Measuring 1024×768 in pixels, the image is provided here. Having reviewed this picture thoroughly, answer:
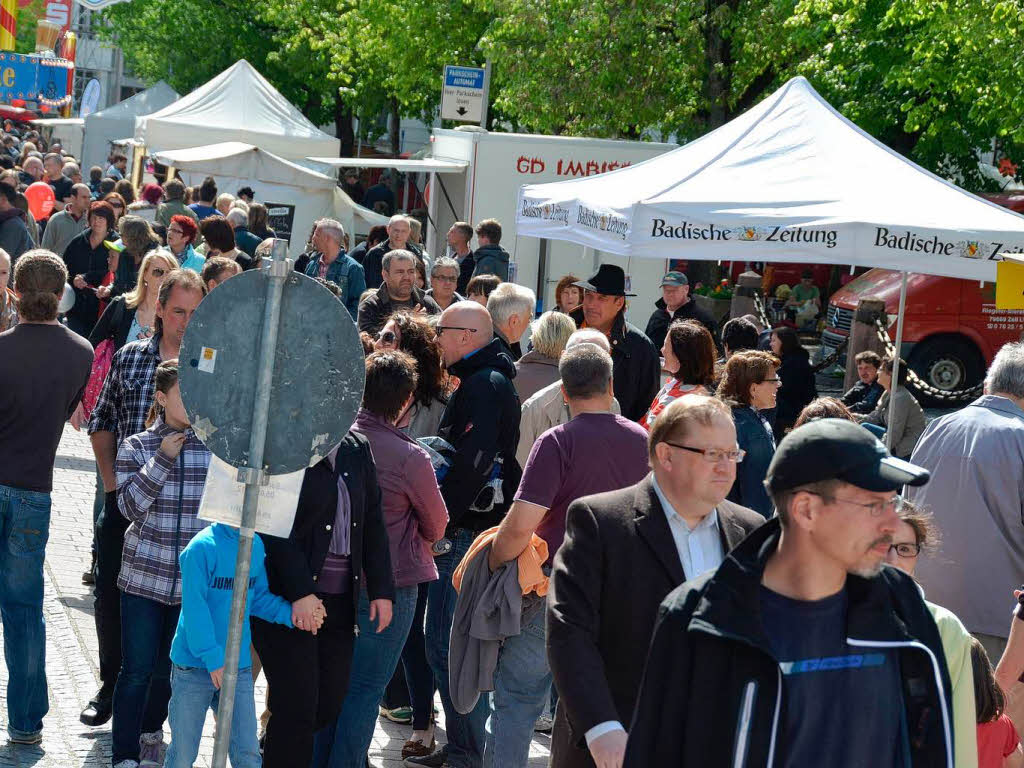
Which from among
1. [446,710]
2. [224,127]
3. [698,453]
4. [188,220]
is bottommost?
[446,710]

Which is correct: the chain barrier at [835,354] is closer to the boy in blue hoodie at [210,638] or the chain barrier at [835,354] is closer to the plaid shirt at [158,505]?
the plaid shirt at [158,505]

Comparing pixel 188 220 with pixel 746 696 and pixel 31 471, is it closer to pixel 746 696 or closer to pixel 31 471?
pixel 31 471

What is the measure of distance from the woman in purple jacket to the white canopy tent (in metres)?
14.7

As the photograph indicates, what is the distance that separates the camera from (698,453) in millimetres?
3830

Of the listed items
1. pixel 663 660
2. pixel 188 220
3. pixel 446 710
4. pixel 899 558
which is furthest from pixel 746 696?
pixel 188 220

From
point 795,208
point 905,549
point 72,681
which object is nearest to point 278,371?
point 905,549

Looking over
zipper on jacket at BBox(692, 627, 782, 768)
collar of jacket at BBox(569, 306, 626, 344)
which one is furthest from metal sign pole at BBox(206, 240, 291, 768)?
collar of jacket at BBox(569, 306, 626, 344)

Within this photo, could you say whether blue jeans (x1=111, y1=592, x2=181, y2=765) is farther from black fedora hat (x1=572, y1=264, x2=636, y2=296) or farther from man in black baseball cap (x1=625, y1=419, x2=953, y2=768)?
black fedora hat (x1=572, y1=264, x2=636, y2=296)

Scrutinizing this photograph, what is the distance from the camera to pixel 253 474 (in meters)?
3.88

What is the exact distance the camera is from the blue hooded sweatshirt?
179 inches

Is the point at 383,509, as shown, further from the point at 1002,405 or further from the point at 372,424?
the point at 1002,405

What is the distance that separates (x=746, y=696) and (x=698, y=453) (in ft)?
3.92

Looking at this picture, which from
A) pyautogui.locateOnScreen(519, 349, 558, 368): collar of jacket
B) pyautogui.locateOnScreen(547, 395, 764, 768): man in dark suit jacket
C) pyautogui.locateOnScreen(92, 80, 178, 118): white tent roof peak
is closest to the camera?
pyautogui.locateOnScreen(547, 395, 764, 768): man in dark suit jacket

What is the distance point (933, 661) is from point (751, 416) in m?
3.72
